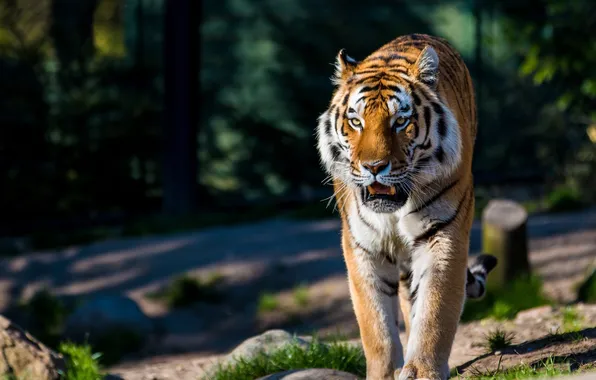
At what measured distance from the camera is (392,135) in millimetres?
3875

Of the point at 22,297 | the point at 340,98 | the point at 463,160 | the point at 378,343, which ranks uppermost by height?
the point at 340,98

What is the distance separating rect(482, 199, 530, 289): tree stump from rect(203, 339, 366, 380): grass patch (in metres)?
2.59

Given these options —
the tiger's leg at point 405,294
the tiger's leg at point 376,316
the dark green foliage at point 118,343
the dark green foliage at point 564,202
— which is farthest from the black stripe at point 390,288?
the dark green foliage at point 564,202

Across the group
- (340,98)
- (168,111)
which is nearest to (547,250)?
(168,111)

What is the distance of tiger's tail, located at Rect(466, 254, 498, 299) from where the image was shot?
482 centimetres

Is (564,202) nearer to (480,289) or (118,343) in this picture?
(118,343)

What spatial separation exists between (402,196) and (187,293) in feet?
14.2

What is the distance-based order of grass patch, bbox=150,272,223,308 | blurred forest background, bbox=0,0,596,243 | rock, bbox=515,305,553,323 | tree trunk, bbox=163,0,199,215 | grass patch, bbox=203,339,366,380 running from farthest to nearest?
tree trunk, bbox=163,0,199,215, blurred forest background, bbox=0,0,596,243, grass patch, bbox=150,272,223,308, rock, bbox=515,305,553,323, grass patch, bbox=203,339,366,380

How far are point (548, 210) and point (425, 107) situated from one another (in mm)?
6859

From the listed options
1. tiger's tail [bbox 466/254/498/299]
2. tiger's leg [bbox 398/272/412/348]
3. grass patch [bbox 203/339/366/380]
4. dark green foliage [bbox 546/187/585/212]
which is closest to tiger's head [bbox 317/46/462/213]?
tiger's leg [bbox 398/272/412/348]

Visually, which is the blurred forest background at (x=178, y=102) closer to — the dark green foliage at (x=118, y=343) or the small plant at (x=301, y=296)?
the small plant at (x=301, y=296)

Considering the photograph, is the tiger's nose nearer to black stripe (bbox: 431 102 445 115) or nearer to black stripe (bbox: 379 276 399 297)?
black stripe (bbox: 431 102 445 115)

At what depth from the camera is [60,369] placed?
16.1ft

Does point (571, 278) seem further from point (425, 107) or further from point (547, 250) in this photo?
point (425, 107)
